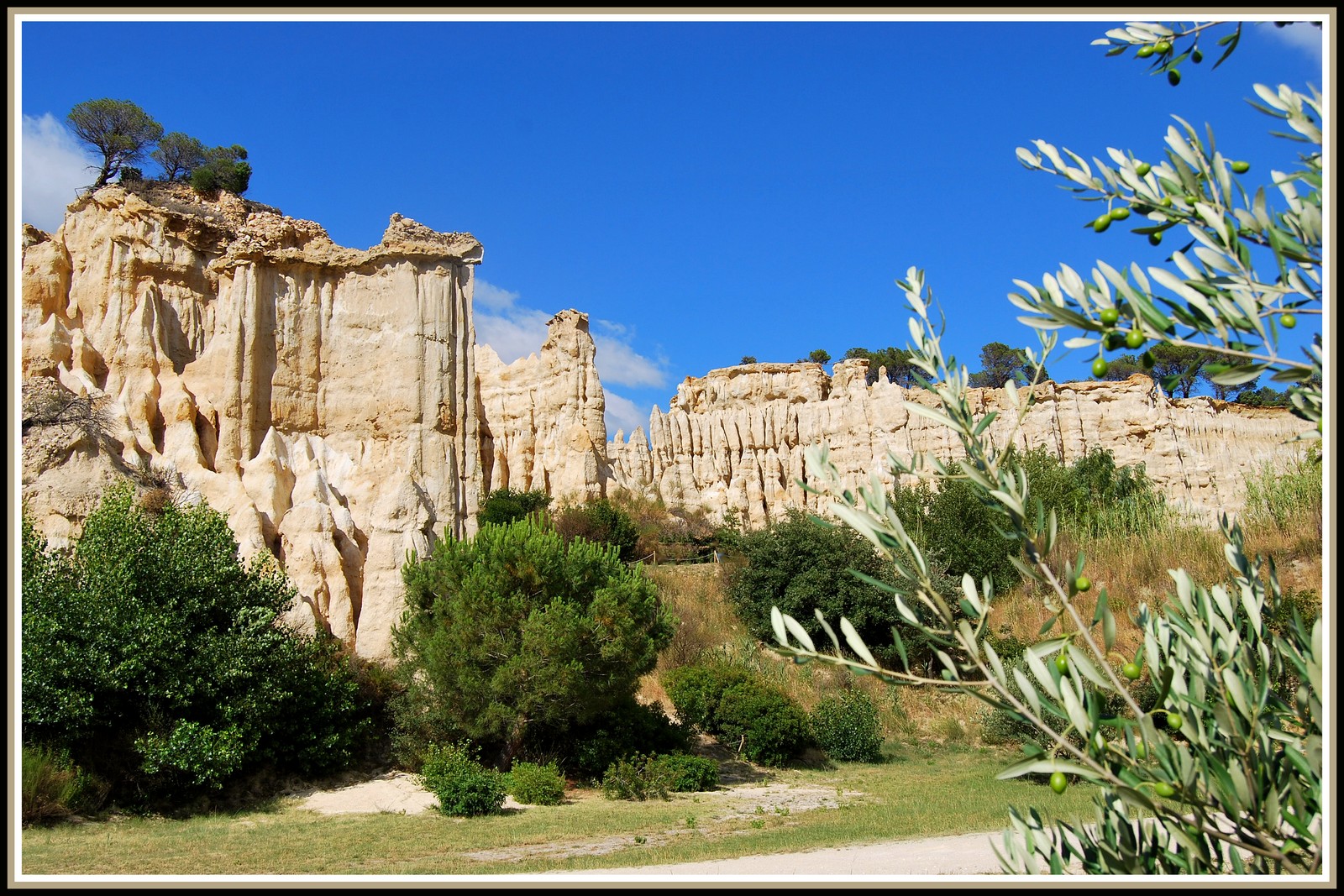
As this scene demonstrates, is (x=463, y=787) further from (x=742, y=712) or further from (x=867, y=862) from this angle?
(x=867, y=862)

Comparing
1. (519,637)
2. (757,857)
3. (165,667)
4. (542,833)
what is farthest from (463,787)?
(757,857)

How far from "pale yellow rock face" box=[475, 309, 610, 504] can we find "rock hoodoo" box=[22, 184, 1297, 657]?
0.28ft

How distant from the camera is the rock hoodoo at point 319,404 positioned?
2322cm

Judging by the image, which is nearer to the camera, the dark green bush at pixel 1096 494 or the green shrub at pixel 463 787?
the green shrub at pixel 463 787

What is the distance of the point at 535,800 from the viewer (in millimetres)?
15547

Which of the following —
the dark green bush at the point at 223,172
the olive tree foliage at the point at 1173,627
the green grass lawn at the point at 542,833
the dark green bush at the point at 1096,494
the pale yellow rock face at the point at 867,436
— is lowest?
the green grass lawn at the point at 542,833

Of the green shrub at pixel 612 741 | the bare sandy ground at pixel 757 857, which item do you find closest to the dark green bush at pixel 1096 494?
the green shrub at pixel 612 741

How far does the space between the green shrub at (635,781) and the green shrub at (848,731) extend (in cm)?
543

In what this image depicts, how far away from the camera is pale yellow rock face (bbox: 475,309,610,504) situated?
1561 inches

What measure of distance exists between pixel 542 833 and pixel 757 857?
12.3ft

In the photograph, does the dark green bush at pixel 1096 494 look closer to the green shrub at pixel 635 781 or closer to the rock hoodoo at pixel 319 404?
the rock hoodoo at pixel 319 404

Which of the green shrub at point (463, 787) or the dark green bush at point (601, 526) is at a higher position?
the dark green bush at point (601, 526)

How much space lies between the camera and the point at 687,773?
16.9 metres

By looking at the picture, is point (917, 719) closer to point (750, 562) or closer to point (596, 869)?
point (750, 562)
